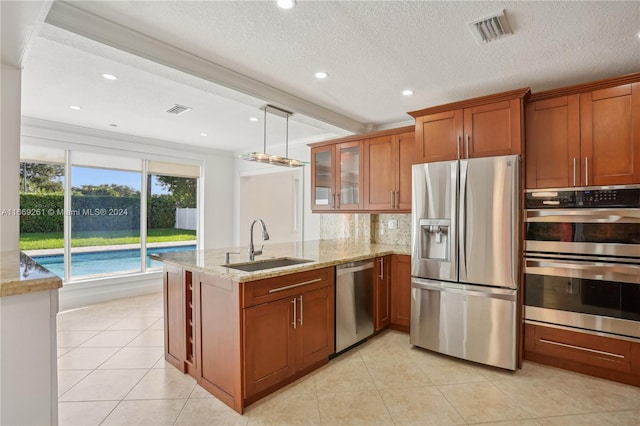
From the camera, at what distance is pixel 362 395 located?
2.36m

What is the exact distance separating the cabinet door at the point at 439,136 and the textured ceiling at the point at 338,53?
0.97 ft

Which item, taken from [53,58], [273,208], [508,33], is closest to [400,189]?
[508,33]

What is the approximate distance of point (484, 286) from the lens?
2766mm

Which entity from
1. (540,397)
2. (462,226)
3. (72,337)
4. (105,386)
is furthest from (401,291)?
(72,337)

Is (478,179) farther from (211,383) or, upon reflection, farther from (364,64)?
(211,383)

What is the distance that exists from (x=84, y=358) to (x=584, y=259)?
445cm

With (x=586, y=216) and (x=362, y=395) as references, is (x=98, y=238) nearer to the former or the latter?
(x=362, y=395)

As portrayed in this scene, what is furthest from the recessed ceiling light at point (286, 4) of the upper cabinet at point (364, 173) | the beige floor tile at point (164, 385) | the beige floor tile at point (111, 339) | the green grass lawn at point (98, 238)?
the green grass lawn at point (98, 238)

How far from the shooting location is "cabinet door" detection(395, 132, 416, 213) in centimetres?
368

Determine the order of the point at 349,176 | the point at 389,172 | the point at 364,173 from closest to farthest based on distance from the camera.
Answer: the point at 389,172 < the point at 364,173 < the point at 349,176

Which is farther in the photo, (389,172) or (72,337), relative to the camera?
(389,172)

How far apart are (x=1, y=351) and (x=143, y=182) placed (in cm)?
462

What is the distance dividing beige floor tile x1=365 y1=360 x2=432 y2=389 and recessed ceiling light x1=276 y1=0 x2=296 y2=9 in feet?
8.89

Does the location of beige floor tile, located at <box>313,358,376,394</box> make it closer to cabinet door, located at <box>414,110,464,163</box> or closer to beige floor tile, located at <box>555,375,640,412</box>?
beige floor tile, located at <box>555,375,640,412</box>
